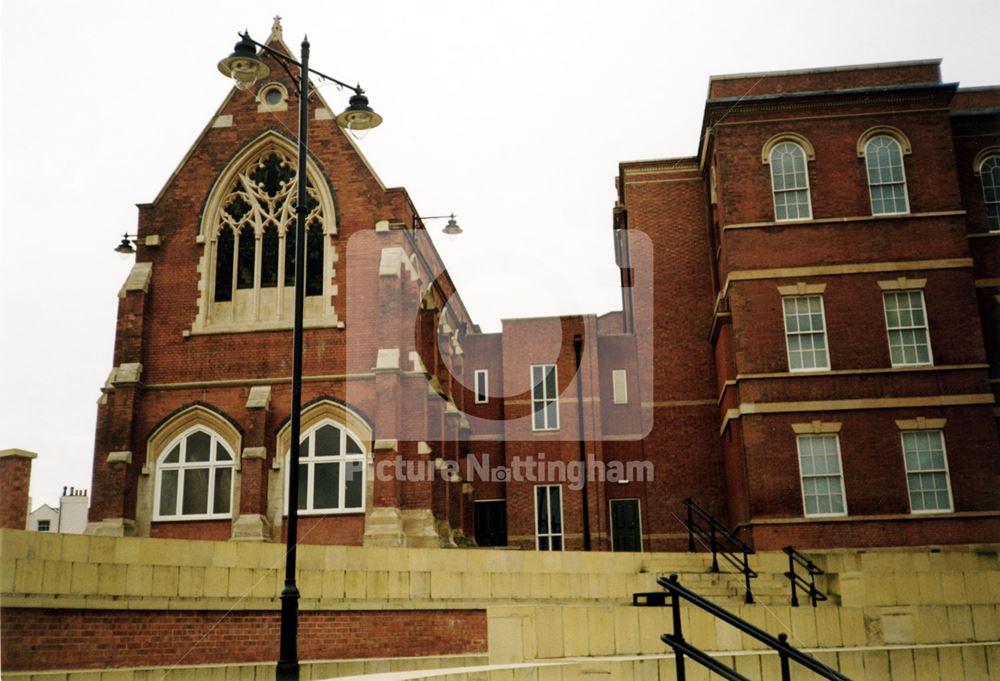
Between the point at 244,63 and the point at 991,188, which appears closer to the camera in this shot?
the point at 244,63

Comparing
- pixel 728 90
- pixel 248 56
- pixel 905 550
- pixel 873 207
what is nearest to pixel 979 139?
pixel 873 207

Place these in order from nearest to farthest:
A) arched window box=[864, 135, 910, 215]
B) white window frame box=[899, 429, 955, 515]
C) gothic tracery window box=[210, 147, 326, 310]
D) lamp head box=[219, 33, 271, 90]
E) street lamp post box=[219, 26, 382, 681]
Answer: street lamp post box=[219, 26, 382, 681]
lamp head box=[219, 33, 271, 90]
white window frame box=[899, 429, 955, 515]
arched window box=[864, 135, 910, 215]
gothic tracery window box=[210, 147, 326, 310]

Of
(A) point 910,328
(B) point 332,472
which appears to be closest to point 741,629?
(B) point 332,472

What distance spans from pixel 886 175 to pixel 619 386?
11.3 metres

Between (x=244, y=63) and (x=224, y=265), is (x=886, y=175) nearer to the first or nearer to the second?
(x=244, y=63)

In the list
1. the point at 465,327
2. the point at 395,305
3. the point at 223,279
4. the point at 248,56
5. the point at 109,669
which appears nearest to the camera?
the point at 109,669

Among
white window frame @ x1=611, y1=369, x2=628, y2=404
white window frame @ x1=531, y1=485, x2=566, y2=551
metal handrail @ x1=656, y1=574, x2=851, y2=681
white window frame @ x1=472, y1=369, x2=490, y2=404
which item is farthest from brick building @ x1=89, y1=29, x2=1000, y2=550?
metal handrail @ x1=656, y1=574, x2=851, y2=681

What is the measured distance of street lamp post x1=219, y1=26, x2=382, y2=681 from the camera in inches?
516

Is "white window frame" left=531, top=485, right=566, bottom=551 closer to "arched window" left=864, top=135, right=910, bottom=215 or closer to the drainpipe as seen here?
the drainpipe

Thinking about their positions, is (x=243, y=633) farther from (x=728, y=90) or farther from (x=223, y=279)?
(x=728, y=90)

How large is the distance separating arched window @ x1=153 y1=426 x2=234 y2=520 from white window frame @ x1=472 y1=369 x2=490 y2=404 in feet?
36.9

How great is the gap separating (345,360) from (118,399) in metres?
6.08

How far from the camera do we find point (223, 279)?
27016 millimetres

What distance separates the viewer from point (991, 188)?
90.1 feet
